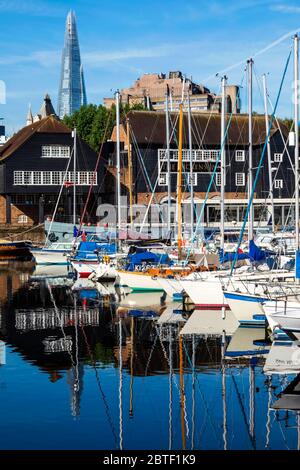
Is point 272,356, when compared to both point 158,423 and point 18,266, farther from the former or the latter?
point 18,266

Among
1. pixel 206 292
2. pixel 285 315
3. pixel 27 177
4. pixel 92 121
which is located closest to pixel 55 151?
pixel 27 177

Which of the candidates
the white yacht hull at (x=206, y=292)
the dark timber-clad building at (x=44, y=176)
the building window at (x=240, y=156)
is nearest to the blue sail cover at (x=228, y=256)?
the white yacht hull at (x=206, y=292)

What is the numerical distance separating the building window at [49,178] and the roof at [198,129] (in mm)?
6610

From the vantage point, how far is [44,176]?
80.6 m

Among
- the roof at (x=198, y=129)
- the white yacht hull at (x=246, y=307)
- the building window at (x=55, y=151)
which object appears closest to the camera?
the white yacht hull at (x=246, y=307)

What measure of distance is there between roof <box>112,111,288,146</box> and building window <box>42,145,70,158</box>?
7.41m

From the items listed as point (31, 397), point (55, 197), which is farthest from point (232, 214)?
point (31, 397)

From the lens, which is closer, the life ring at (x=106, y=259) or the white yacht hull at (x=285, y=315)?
the white yacht hull at (x=285, y=315)

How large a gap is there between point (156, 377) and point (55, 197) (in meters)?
59.3

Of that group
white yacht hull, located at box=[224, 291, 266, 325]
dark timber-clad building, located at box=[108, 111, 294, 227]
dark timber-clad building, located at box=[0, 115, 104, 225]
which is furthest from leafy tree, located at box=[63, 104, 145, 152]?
white yacht hull, located at box=[224, 291, 266, 325]

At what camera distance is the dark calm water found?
59.5 feet

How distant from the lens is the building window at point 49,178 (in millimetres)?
Answer: 80312

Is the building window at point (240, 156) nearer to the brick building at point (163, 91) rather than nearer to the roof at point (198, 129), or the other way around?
the roof at point (198, 129)

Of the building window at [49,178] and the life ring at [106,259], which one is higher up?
the building window at [49,178]
